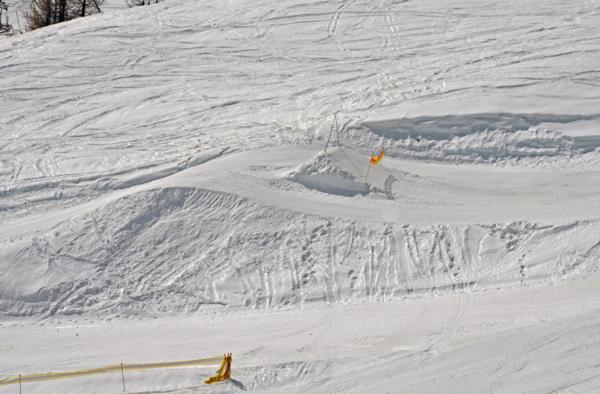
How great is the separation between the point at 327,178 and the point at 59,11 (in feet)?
88.5

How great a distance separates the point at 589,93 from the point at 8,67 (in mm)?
18705

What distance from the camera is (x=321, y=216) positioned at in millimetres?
11852

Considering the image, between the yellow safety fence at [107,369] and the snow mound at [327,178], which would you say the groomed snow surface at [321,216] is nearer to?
the snow mound at [327,178]

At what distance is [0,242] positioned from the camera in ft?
39.3

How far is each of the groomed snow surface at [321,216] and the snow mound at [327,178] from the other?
49mm

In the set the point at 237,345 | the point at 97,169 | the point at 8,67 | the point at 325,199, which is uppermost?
the point at 8,67

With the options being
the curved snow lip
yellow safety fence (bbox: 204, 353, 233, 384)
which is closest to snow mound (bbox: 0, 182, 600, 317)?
yellow safety fence (bbox: 204, 353, 233, 384)

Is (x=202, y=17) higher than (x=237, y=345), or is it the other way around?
(x=202, y=17)

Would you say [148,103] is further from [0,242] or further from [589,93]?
[589,93]

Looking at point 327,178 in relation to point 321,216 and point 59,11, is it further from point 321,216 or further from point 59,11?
point 59,11

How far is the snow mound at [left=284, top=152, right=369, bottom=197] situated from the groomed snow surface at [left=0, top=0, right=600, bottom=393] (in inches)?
1.9

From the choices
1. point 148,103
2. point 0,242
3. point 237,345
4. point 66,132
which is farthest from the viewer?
point 148,103

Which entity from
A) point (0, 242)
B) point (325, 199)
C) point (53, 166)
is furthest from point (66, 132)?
point (325, 199)

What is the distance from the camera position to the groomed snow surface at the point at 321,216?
9.21 m
